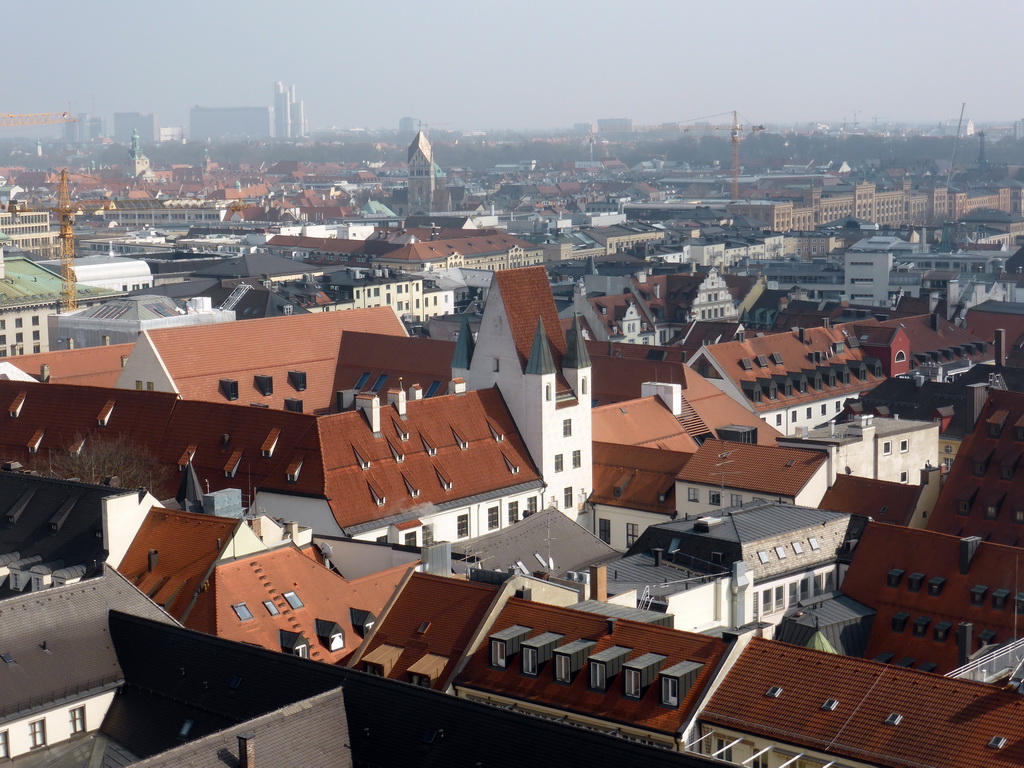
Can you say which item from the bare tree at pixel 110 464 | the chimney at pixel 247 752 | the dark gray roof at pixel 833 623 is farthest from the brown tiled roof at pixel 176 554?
the dark gray roof at pixel 833 623

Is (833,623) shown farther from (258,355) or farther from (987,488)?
(258,355)

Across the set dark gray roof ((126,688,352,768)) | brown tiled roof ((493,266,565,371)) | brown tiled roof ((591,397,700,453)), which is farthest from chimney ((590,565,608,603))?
brown tiled roof ((591,397,700,453))

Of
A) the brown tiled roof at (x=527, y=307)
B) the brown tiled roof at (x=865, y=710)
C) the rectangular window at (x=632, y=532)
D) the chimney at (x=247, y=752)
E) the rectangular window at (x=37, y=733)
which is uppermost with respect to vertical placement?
the brown tiled roof at (x=527, y=307)

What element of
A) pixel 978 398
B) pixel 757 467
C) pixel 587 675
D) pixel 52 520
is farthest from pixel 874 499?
pixel 52 520

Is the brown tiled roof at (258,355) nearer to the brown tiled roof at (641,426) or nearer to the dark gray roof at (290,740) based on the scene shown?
the brown tiled roof at (641,426)

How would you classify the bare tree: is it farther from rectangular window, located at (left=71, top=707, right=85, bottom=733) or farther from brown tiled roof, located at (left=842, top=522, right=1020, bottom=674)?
brown tiled roof, located at (left=842, top=522, right=1020, bottom=674)

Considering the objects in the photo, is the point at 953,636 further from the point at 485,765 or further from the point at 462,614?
the point at 485,765
